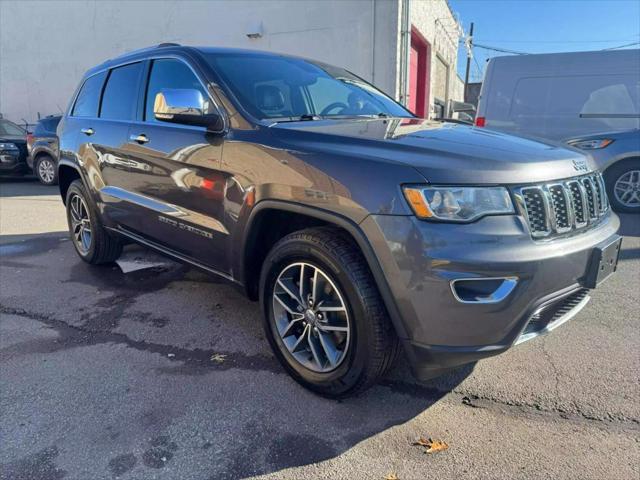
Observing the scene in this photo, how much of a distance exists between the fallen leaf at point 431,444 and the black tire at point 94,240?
3.48m

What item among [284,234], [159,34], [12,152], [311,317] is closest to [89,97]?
[284,234]

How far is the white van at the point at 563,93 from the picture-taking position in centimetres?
705

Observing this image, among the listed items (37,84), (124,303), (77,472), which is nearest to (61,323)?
(124,303)

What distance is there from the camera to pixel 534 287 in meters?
2.05

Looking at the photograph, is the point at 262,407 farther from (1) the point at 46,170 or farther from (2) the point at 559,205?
(1) the point at 46,170

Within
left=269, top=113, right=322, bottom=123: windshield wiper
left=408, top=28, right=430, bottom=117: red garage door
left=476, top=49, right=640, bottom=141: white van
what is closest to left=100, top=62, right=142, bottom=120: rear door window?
left=269, top=113, right=322, bottom=123: windshield wiper

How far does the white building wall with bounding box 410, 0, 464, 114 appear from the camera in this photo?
1333 cm

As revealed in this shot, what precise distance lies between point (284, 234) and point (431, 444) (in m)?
1.37

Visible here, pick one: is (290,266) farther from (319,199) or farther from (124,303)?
(124,303)

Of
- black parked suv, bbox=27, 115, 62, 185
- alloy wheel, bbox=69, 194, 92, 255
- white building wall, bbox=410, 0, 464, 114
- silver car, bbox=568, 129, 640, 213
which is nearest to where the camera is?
alloy wheel, bbox=69, 194, 92, 255

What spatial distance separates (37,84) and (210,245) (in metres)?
16.5

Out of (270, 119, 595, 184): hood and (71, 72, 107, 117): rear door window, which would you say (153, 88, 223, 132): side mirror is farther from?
(71, 72, 107, 117): rear door window

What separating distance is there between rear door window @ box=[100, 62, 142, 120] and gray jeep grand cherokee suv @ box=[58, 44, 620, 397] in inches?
8.7

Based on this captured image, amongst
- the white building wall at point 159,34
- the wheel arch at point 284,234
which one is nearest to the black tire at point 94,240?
the wheel arch at point 284,234
